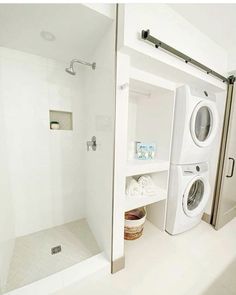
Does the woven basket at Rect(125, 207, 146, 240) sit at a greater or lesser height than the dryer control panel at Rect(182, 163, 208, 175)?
lesser

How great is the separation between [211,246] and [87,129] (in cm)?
196

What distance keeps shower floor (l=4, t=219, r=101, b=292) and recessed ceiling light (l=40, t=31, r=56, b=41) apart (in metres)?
2.00

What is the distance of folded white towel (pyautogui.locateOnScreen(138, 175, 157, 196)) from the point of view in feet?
5.28

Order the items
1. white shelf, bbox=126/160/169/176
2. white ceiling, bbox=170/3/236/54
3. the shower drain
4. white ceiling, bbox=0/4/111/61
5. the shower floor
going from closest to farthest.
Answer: white ceiling, bbox=0/4/111/61
white ceiling, bbox=170/3/236/54
the shower floor
white shelf, bbox=126/160/169/176
the shower drain

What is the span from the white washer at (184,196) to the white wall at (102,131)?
80 centimetres

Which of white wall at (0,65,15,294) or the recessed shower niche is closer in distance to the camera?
white wall at (0,65,15,294)

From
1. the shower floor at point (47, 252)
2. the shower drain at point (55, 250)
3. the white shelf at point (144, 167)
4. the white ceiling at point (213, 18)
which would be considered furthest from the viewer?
the shower drain at point (55, 250)

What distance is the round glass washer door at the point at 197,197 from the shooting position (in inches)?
65.0

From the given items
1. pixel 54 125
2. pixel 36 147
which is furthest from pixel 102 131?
pixel 36 147

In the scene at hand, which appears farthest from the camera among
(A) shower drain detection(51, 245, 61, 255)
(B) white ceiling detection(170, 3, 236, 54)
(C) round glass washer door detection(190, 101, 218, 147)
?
(C) round glass washer door detection(190, 101, 218, 147)

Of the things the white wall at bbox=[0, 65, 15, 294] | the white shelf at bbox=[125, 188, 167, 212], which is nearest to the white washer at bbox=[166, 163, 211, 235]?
the white shelf at bbox=[125, 188, 167, 212]

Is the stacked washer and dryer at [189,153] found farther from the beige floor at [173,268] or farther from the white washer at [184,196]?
the beige floor at [173,268]

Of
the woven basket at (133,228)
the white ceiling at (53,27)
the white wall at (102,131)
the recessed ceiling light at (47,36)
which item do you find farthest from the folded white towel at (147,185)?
the recessed ceiling light at (47,36)

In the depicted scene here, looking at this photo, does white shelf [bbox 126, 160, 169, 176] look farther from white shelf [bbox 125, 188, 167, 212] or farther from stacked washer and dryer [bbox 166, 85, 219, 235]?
white shelf [bbox 125, 188, 167, 212]
